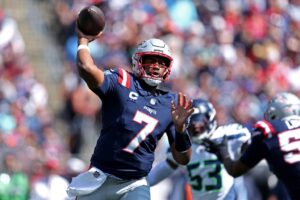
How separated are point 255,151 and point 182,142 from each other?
0.84 meters

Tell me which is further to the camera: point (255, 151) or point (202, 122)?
point (202, 122)

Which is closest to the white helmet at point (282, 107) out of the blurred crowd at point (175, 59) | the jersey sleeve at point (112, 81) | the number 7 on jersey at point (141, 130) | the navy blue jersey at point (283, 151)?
the navy blue jersey at point (283, 151)

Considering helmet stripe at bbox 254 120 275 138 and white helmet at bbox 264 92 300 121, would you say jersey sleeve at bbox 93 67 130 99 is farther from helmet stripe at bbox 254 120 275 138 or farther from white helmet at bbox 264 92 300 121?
white helmet at bbox 264 92 300 121

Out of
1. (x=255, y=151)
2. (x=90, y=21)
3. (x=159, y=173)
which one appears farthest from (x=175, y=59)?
(x=90, y=21)

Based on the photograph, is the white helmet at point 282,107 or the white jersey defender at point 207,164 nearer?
the white helmet at point 282,107

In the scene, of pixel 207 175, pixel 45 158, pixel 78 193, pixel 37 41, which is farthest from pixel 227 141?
pixel 37 41

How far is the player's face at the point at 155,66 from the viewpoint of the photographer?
736 cm

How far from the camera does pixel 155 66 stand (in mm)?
7371

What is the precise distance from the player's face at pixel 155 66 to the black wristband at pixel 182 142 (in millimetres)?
472

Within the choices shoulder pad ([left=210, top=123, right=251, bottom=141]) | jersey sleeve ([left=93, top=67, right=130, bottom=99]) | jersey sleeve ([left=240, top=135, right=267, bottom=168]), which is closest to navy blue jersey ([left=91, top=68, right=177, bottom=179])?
jersey sleeve ([left=93, top=67, right=130, bottom=99])

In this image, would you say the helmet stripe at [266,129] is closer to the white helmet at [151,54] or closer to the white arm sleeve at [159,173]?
the white helmet at [151,54]

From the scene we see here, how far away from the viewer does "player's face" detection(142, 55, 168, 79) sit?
7363 millimetres

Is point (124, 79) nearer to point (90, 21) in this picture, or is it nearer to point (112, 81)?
point (112, 81)

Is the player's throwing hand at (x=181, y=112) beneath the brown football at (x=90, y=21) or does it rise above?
beneath
